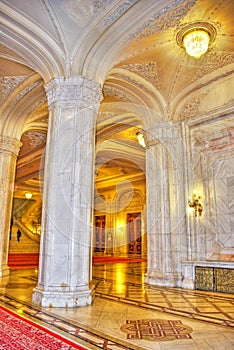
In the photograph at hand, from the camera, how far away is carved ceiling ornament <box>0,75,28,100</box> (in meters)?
6.70

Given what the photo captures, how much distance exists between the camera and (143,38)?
5.39 m

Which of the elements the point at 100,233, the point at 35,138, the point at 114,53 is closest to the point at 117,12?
the point at 114,53

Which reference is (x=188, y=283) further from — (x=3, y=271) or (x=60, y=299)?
(x=3, y=271)

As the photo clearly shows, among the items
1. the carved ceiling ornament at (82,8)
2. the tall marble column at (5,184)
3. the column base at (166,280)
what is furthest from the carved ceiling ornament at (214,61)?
the tall marble column at (5,184)

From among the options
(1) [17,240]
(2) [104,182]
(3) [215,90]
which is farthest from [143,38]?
(1) [17,240]

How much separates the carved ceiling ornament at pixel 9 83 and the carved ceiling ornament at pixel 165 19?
113 inches

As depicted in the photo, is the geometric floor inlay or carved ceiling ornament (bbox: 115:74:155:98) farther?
carved ceiling ornament (bbox: 115:74:155:98)

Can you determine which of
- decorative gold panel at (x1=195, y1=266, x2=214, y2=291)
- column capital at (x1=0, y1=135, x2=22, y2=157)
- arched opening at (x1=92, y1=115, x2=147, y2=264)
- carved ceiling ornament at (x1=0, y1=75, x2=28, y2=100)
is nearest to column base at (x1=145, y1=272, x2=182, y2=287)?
decorative gold panel at (x1=195, y1=266, x2=214, y2=291)

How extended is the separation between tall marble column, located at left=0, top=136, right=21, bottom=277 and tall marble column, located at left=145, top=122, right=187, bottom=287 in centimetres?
371

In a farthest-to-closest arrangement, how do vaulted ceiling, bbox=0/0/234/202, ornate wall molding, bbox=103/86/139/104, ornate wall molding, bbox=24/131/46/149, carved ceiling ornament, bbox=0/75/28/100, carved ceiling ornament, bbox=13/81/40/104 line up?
ornate wall molding, bbox=24/131/46/149 → ornate wall molding, bbox=103/86/139/104 → carved ceiling ornament, bbox=13/81/40/104 → carved ceiling ornament, bbox=0/75/28/100 → vaulted ceiling, bbox=0/0/234/202

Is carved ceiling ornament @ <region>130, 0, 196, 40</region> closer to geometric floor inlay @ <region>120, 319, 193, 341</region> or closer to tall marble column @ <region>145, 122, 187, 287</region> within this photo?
tall marble column @ <region>145, 122, 187, 287</region>

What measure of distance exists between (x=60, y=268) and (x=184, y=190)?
3.55 metres

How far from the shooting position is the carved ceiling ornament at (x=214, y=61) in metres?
6.01

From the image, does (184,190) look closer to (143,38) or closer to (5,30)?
(143,38)
